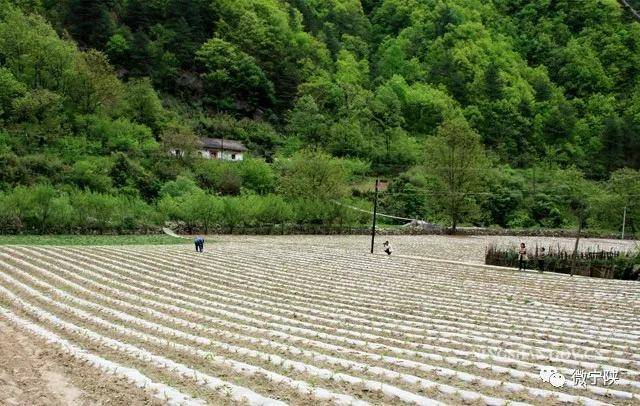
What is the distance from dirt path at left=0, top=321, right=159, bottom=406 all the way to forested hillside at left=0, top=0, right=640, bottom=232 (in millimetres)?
23383

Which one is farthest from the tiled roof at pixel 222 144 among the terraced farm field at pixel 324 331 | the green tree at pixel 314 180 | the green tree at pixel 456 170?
the terraced farm field at pixel 324 331

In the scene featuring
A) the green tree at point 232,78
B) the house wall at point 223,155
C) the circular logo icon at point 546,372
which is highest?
the green tree at point 232,78

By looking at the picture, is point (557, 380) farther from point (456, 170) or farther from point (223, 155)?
point (223, 155)

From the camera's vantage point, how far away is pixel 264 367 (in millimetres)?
6531

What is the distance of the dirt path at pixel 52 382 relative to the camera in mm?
5734

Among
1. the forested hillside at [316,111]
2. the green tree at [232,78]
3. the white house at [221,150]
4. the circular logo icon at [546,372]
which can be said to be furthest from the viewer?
the green tree at [232,78]

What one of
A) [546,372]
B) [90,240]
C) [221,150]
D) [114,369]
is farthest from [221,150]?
[546,372]

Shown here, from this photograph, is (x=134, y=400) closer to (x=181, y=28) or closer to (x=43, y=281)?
(x=43, y=281)

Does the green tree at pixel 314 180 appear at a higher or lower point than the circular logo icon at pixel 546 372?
higher

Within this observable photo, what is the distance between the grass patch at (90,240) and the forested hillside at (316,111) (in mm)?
1886

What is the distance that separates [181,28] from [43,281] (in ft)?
225

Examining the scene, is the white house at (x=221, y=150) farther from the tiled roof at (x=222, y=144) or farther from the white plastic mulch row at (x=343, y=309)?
the white plastic mulch row at (x=343, y=309)

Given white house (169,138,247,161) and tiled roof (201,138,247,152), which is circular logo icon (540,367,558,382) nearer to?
white house (169,138,247,161)

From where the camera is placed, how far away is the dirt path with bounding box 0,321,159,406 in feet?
18.8
